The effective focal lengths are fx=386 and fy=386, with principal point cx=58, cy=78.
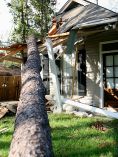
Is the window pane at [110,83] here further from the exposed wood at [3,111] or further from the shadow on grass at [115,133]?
the exposed wood at [3,111]

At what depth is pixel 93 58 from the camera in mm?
15016

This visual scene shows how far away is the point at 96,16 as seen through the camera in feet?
44.8

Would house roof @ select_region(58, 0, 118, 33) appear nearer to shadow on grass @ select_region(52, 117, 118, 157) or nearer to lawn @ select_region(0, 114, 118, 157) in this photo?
lawn @ select_region(0, 114, 118, 157)

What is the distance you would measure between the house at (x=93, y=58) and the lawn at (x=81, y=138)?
108 inches

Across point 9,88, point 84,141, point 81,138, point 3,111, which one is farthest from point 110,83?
point 9,88

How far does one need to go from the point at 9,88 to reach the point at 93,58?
10.7 m

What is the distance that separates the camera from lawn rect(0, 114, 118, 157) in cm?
720

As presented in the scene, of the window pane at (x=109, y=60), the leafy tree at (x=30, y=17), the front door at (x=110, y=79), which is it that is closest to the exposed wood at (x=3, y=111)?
the front door at (x=110, y=79)

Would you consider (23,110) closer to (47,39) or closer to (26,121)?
(26,121)

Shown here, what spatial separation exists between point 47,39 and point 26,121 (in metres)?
9.53

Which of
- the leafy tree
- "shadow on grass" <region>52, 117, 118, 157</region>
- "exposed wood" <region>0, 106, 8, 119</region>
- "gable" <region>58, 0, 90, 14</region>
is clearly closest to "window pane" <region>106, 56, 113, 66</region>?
"gable" <region>58, 0, 90, 14</region>

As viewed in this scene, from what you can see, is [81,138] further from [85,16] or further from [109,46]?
[85,16]

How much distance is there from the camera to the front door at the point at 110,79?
14070mm

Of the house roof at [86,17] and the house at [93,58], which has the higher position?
the house roof at [86,17]
